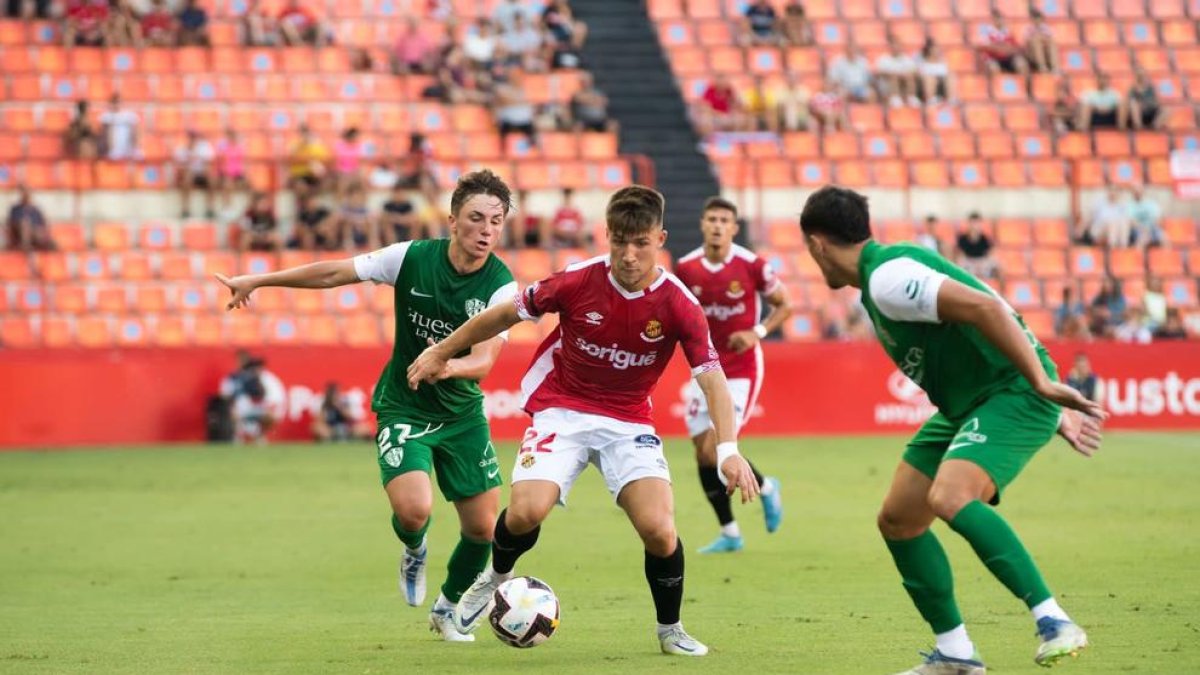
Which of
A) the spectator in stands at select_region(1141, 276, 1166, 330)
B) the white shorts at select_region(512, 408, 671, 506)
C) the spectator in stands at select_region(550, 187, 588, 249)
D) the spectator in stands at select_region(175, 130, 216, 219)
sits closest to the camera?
the white shorts at select_region(512, 408, 671, 506)

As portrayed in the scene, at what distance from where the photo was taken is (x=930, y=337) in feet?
25.9

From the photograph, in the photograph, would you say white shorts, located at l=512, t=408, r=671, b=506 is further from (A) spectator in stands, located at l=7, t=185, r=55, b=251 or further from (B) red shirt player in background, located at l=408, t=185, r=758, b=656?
(A) spectator in stands, located at l=7, t=185, r=55, b=251

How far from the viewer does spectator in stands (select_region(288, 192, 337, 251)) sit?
91.8 feet

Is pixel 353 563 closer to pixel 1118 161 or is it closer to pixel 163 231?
pixel 163 231

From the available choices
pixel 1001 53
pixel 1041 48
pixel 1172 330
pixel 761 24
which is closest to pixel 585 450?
pixel 1172 330

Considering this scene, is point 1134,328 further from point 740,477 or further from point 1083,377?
point 740,477

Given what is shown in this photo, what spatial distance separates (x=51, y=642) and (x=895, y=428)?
18.4 m

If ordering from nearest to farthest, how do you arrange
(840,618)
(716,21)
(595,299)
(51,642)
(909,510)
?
(909,510)
(595,299)
(51,642)
(840,618)
(716,21)

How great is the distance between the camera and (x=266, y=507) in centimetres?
1725

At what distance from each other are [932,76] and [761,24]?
3.34m

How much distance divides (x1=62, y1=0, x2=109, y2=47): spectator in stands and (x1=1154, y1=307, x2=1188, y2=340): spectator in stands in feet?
59.1

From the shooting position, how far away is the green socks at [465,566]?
9867mm

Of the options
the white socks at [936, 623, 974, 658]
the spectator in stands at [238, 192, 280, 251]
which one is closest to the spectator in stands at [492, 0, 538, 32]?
the spectator in stands at [238, 192, 280, 251]

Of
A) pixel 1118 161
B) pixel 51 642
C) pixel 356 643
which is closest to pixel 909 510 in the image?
pixel 356 643
